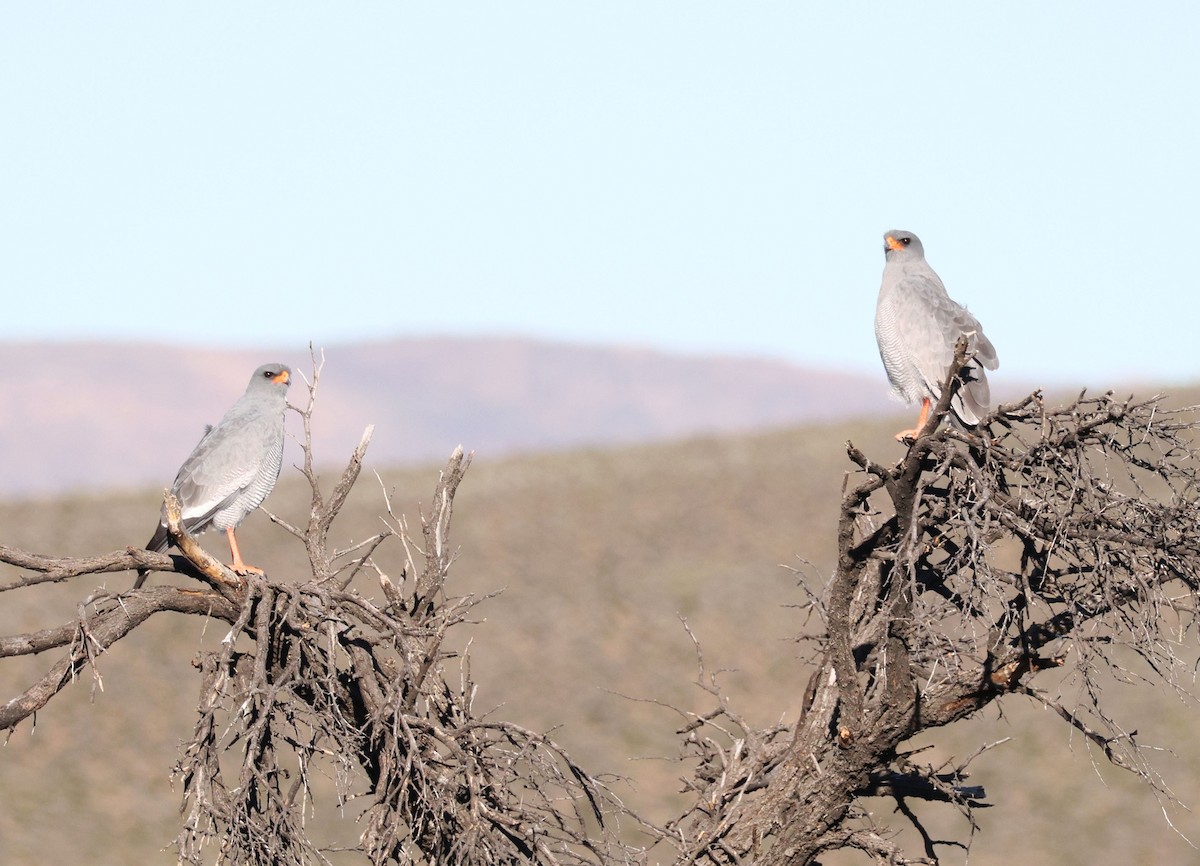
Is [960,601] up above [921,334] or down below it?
below

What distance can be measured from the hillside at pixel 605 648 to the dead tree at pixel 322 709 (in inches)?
300

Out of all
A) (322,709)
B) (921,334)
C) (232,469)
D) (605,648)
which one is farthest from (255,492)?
(605,648)

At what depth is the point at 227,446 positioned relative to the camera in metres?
9.76

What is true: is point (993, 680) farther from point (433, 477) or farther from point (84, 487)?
point (84, 487)

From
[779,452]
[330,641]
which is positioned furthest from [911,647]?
[779,452]

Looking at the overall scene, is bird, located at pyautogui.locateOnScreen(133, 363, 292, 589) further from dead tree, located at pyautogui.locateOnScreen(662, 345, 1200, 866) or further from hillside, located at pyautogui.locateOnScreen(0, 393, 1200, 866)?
hillside, located at pyautogui.locateOnScreen(0, 393, 1200, 866)

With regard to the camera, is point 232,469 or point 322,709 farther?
point 232,469

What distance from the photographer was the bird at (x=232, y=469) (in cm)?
969

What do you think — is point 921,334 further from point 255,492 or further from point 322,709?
point 255,492

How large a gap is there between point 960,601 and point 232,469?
17.6 feet

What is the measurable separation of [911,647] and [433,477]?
98.8 feet

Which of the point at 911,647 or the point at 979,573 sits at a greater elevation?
the point at 979,573

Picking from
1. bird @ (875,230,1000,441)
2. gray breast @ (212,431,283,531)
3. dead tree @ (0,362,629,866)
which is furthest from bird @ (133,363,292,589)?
bird @ (875,230,1000,441)

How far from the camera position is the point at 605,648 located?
90.8 feet
